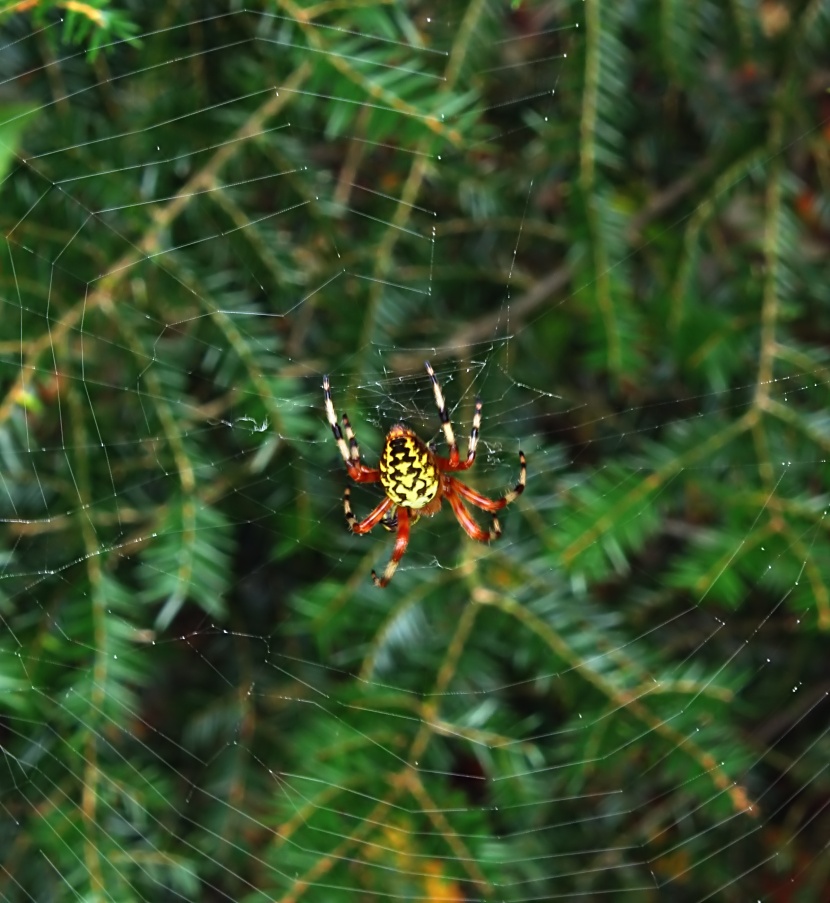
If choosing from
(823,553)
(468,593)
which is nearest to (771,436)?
(823,553)

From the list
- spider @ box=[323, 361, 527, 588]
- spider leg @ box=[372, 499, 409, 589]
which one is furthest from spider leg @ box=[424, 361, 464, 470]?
spider leg @ box=[372, 499, 409, 589]

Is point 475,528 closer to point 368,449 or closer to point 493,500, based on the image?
point 493,500

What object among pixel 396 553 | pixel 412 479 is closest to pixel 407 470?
pixel 412 479

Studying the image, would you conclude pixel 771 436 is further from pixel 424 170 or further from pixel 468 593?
pixel 424 170

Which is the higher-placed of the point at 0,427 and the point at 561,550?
the point at 0,427

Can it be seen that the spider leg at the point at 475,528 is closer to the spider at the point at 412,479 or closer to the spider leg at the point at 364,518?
the spider at the point at 412,479

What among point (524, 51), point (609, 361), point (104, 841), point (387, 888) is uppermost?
point (524, 51)

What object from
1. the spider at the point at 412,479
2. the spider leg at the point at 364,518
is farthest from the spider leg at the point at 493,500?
the spider leg at the point at 364,518

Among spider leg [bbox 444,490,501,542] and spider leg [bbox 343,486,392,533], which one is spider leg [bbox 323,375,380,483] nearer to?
spider leg [bbox 343,486,392,533]
